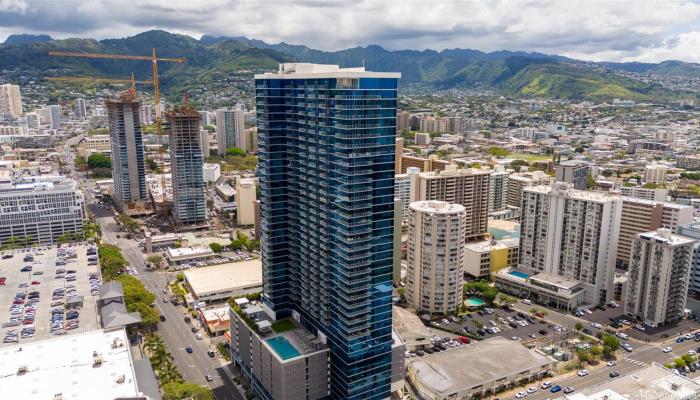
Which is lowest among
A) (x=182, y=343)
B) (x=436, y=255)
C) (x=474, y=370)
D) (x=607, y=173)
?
(x=182, y=343)

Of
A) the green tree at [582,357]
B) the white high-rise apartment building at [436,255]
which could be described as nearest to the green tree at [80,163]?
the white high-rise apartment building at [436,255]

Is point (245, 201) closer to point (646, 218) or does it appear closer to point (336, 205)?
point (336, 205)

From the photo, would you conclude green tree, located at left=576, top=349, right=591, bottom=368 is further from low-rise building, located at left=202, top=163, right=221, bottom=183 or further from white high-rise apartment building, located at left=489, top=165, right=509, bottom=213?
low-rise building, located at left=202, top=163, right=221, bottom=183

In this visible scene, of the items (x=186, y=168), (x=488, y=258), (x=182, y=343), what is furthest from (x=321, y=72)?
(x=186, y=168)

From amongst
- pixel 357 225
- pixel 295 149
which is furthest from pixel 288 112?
pixel 357 225

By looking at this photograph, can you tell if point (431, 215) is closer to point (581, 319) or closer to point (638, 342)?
point (581, 319)

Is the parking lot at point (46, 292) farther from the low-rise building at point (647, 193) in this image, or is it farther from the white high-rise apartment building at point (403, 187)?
the low-rise building at point (647, 193)
